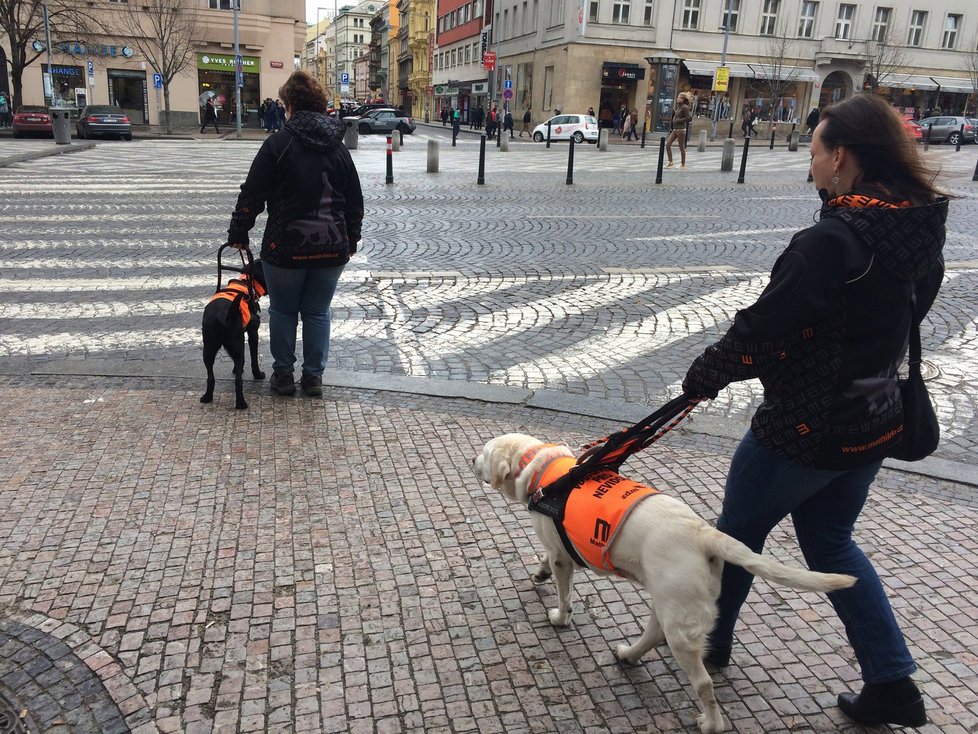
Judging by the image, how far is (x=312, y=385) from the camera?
5.34 m

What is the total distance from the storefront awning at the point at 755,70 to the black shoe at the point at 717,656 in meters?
51.0

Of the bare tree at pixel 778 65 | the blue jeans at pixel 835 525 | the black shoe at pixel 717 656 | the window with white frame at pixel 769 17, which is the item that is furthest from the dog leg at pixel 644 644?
the window with white frame at pixel 769 17

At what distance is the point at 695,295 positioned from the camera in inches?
325

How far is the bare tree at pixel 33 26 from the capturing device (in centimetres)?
3216

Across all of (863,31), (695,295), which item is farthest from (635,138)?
(695,295)

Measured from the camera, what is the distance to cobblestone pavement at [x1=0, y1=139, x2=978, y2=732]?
2.71 metres

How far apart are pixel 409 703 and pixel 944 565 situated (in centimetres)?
250

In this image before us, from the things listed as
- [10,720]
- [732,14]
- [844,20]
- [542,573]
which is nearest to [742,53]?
[732,14]

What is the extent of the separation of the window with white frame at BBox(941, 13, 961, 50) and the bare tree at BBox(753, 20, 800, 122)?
12614 mm

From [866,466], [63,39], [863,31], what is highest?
[863,31]

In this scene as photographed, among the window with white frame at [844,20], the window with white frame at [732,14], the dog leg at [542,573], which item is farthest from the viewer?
the window with white frame at [844,20]

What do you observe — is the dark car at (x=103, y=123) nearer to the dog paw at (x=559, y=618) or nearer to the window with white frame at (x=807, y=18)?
the dog paw at (x=559, y=618)

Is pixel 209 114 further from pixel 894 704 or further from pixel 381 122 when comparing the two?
pixel 894 704

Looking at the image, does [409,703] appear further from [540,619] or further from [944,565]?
[944,565]
